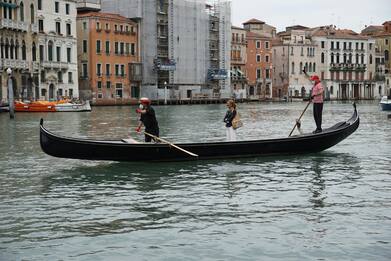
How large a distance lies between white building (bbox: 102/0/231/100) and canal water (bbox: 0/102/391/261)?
4414 centimetres

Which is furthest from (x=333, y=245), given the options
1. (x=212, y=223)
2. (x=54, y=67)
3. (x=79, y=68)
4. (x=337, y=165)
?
(x=79, y=68)

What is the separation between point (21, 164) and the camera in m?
12.2

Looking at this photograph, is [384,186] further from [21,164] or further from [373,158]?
[21,164]

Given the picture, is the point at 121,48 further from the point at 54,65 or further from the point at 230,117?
the point at 230,117

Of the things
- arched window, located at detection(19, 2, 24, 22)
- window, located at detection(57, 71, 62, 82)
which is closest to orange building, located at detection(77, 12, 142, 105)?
window, located at detection(57, 71, 62, 82)

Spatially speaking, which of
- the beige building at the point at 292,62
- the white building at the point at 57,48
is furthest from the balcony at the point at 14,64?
the beige building at the point at 292,62

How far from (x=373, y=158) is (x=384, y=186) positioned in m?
3.56

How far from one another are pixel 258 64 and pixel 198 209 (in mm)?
66052

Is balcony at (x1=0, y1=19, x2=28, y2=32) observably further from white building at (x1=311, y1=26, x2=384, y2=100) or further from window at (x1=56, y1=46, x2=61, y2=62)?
white building at (x1=311, y1=26, x2=384, y2=100)

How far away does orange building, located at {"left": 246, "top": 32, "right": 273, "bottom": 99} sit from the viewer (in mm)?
71938

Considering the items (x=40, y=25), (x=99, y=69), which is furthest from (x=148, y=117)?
(x=99, y=69)

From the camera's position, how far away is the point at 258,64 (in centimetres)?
7294

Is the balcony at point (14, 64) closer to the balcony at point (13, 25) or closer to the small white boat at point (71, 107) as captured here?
the balcony at point (13, 25)

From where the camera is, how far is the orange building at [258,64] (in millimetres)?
71938
